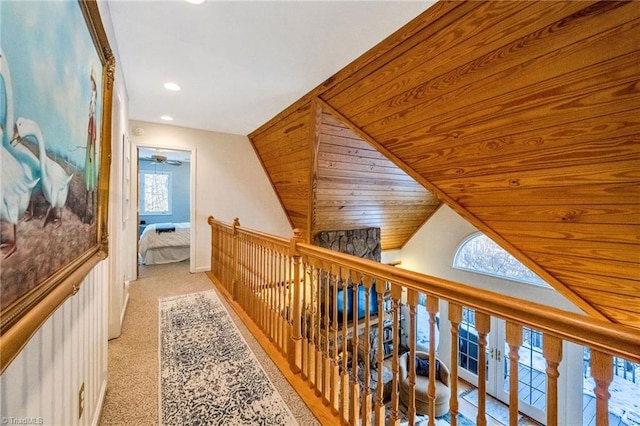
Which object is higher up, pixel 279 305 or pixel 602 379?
pixel 602 379

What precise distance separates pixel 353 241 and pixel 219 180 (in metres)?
2.66

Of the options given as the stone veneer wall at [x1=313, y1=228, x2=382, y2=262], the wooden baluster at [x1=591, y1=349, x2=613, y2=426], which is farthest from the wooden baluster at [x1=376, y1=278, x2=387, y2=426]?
the stone veneer wall at [x1=313, y1=228, x2=382, y2=262]

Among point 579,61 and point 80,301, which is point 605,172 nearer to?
point 579,61

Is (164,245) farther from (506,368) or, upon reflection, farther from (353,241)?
(506,368)

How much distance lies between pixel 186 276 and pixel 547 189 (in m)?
4.42

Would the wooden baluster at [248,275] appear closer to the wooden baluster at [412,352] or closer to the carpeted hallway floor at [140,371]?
the carpeted hallway floor at [140,371]

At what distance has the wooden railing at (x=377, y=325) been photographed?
0.69 meters

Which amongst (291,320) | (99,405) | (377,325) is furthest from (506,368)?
(99,405)

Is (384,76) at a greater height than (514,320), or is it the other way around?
(384,76)

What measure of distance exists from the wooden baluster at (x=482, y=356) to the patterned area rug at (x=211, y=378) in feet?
3.37

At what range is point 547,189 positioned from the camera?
5.50 ft

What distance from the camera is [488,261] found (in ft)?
16.4

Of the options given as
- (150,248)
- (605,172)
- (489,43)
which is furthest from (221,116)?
(605,172)

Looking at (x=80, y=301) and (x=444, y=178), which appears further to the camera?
(x=444, y=178)
